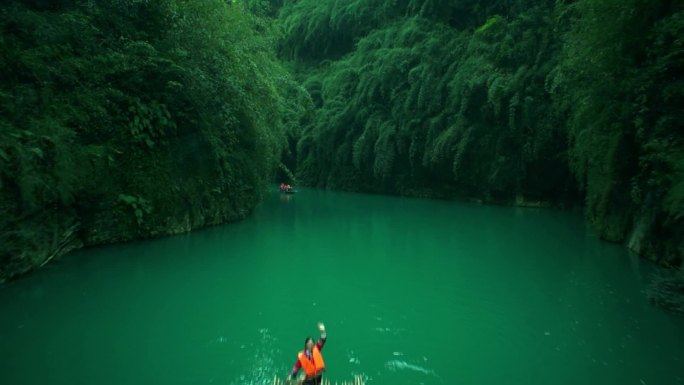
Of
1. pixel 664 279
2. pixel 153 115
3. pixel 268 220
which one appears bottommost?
pixel 268 220

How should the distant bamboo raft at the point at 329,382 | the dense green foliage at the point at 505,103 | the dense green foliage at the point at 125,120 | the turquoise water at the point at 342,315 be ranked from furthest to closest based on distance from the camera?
the dense green foliage at the point at 505,103, the dense green foliage at the point at 125,120, the turquoise water at the point at 342,315, the distant bamboo raft at the point at 329,382

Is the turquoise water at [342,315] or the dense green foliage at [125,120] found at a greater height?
the dense green foliage at [125,120]

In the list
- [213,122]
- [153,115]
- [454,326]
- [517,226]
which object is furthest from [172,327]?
[517,226]

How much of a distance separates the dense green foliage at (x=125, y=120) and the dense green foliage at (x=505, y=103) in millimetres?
6580

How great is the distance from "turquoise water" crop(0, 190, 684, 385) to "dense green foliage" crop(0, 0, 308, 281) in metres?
0.94

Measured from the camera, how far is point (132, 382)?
5121mm

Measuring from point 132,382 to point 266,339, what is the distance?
1805mm

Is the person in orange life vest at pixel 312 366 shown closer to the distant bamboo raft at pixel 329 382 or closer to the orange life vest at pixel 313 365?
the orange life vest at pixel 313 365

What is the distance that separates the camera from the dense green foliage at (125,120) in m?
8.59

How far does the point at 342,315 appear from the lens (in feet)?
24.4

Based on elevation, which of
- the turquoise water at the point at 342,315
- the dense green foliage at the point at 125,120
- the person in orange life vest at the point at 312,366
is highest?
the dense green foliage at the point at 125,120

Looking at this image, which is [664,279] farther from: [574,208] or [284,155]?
[284,155]

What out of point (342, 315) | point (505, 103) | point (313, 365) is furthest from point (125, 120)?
point (505, 103)

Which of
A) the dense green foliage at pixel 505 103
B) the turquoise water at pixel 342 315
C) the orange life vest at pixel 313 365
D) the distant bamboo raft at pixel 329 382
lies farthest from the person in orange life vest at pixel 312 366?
the dense green foliage at pixel 505 103
